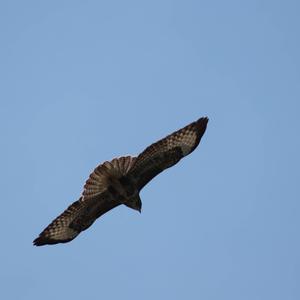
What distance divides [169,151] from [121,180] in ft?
3.17

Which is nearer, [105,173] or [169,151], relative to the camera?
[105,173]

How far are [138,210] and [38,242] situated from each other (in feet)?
6.31

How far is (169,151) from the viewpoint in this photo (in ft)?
37.6

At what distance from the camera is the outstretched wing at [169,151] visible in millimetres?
11336

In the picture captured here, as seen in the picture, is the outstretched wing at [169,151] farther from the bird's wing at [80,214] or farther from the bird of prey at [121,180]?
the bird's wing at [80,214]

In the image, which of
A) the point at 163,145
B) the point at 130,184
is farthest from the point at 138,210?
the point at 163,145

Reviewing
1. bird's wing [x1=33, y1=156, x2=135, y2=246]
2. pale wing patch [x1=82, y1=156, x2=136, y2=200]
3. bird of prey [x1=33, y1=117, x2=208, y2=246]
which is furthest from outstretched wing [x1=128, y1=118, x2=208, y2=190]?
bird's wing [x1=33, y1=156, x2=135, y2=246]

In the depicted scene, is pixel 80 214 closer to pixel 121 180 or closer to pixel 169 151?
pixel 121 180

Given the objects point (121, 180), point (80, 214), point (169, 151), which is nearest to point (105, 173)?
point (121, 180)

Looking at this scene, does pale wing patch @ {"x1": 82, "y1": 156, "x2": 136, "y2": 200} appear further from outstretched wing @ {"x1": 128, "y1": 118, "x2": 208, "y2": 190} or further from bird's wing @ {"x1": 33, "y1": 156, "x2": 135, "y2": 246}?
outstretched wing @ {"x1": 128, "y1": 118, "x2": 208, "y2": 190}

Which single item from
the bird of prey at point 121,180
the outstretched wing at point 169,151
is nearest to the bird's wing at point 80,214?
the bird of prey at point 121,180

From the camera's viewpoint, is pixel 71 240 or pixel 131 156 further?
pixel 71 240

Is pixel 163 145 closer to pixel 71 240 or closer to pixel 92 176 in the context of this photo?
pixel 92 176

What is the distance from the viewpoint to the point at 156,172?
1153 centimetres
